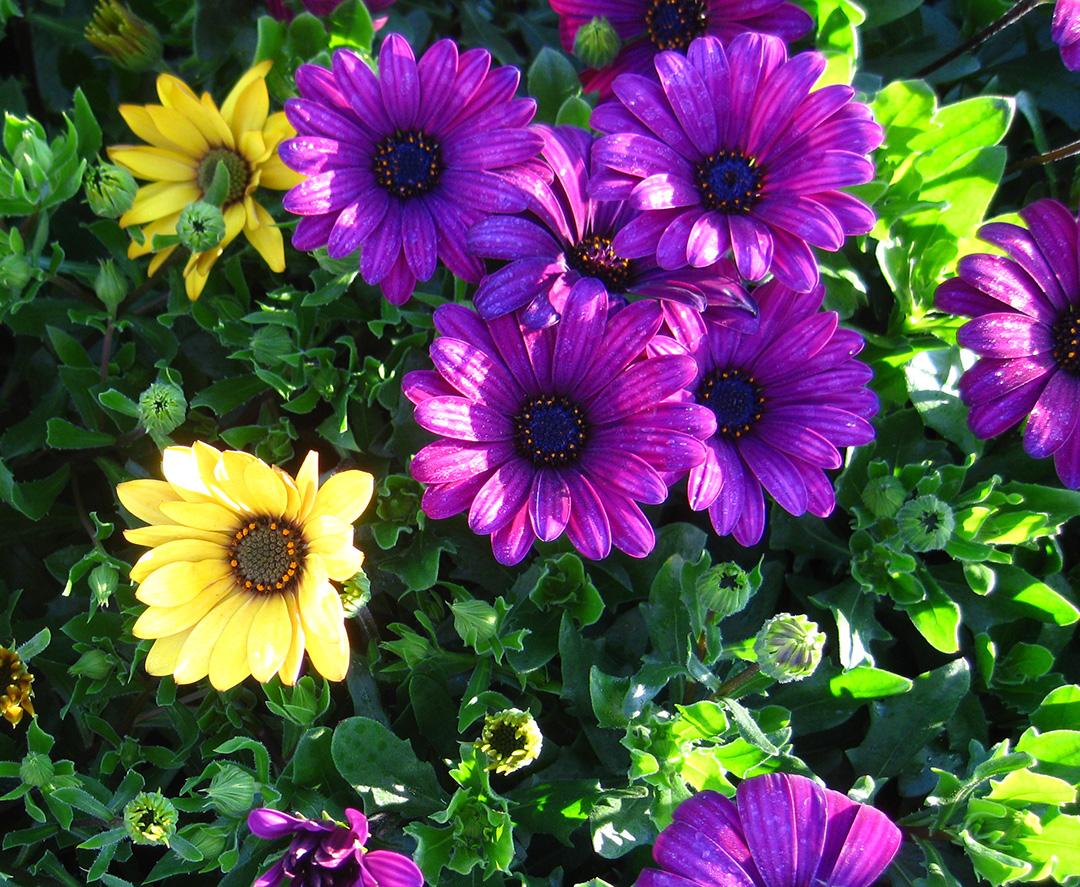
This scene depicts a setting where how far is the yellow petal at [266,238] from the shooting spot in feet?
4.70

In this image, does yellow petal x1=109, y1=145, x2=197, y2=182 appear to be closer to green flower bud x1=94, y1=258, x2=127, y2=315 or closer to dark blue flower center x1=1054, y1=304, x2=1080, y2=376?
green flower bud x1=94, y1=258, x2=127, y2=315

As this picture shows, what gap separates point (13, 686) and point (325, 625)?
450 mm

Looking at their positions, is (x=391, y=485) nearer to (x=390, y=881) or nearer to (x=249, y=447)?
(x=249, y=447)

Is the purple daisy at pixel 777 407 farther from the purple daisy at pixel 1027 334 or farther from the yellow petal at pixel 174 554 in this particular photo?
the yellow petal at pixel 174 554

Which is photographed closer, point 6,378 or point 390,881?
point 390,881

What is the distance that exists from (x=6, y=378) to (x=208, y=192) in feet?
1.91

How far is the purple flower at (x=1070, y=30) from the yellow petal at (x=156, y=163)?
1.18m

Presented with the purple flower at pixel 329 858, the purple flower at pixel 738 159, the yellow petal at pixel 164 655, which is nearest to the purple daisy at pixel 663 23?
the purple flower at pixel 738 159

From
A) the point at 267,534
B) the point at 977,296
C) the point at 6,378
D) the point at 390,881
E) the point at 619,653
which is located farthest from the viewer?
the point at 6,378

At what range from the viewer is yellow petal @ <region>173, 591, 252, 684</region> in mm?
→ 1188

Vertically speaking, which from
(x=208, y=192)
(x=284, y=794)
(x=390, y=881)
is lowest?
(x=284, y=794)

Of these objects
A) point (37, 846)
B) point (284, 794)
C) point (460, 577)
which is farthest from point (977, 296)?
point (37, 846)

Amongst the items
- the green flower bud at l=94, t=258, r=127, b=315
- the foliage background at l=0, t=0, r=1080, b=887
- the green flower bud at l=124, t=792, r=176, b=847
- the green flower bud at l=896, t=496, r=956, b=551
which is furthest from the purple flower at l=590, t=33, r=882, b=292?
the green flower bud at l=124, t=792, r=176, b=847

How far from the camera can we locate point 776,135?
4.34ft
